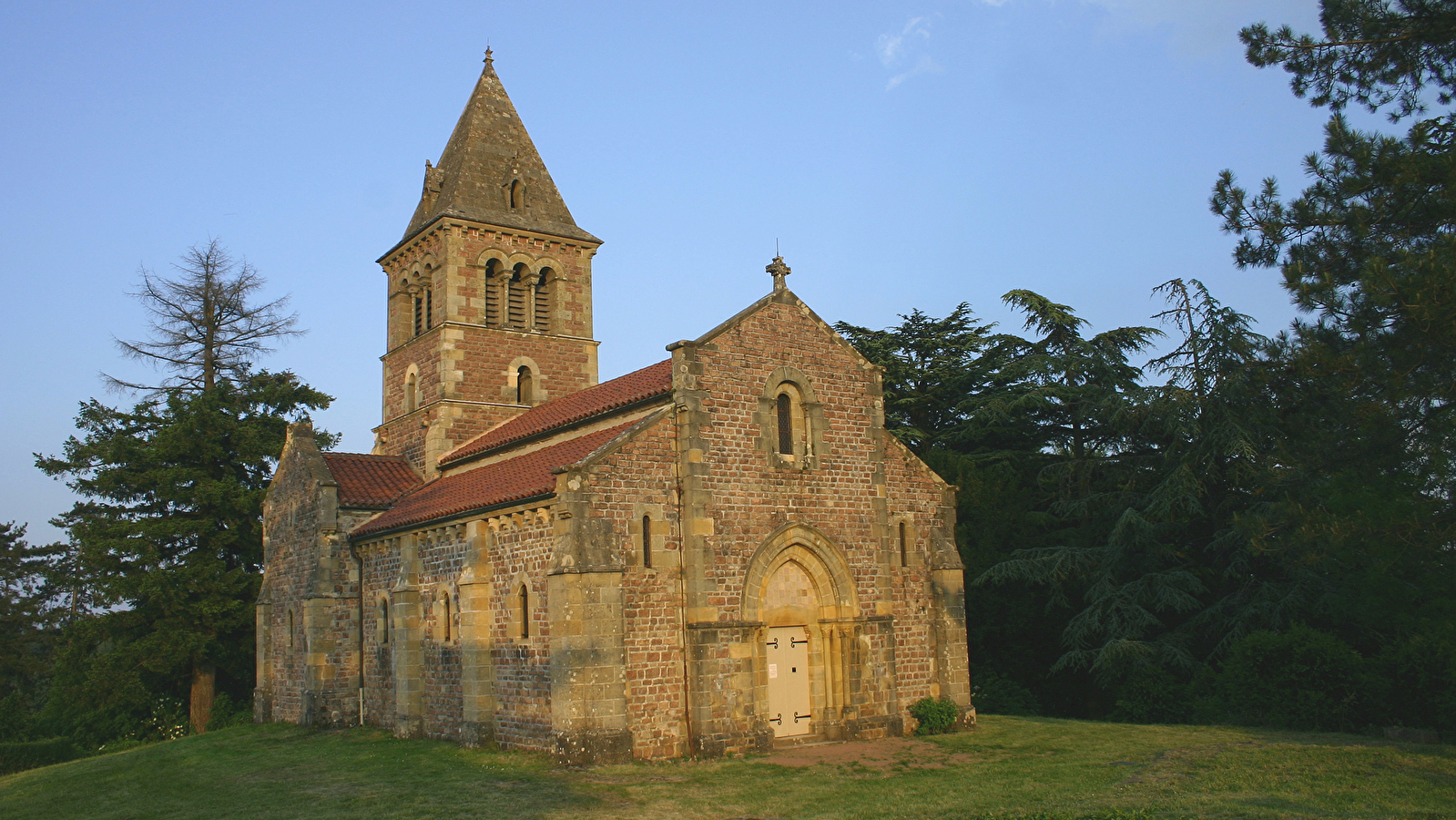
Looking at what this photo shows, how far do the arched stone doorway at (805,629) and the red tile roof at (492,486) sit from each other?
12.3ft

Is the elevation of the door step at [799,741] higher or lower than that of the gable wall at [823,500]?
lower

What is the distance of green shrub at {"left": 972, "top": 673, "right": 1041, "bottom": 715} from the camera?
2748 cm

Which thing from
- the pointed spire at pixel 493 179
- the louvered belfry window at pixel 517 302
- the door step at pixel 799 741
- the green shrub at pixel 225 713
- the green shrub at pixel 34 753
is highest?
the pointed spire at pixel 493 179

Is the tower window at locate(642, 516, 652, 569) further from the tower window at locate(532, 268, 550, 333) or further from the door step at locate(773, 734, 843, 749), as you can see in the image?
the tower window at locate(532, 268, 550, 333)

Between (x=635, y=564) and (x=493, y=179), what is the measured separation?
15.1 metres

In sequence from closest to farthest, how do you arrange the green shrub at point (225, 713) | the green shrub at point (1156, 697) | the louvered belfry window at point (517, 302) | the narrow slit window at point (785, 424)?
1. the narrow slit window at point (785, 424)
2. the green shrub at point (1156, 697)
3. the louvered belfry window at point (517, 302)
4. the green shrub at point (225, 713)

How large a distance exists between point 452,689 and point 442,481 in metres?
6.38

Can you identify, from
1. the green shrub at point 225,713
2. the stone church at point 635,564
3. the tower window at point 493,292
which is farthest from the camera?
the green shrub at point 225,713

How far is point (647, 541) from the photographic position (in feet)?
60.5

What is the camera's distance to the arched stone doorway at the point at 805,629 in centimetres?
1956

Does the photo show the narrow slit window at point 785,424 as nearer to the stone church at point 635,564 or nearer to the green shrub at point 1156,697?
the stone church at point 635,564

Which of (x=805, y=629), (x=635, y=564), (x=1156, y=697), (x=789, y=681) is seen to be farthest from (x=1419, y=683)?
(x=635, y=564)

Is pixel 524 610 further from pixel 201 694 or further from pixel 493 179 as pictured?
pixel 201 694

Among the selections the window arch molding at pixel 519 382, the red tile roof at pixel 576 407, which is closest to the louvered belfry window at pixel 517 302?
the window arch molding at pixel 519 382
